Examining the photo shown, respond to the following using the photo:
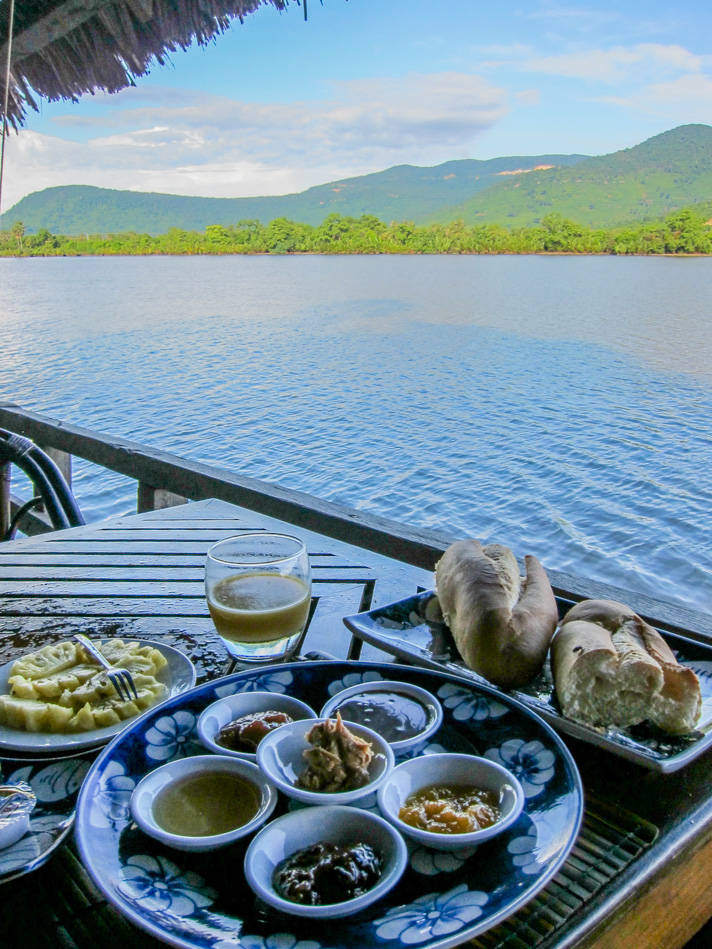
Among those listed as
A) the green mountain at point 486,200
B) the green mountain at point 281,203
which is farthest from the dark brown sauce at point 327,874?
the green mountain at point 281,203

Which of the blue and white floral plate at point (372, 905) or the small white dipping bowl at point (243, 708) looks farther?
the small white dipping bowl at point (243, 708)

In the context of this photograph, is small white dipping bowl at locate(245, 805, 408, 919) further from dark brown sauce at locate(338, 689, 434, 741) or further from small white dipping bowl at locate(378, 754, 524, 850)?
dark brown sauce at locate(338, 689, 434, 741)

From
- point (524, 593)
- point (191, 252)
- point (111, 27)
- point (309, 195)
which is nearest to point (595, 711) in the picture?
point (524, 593)

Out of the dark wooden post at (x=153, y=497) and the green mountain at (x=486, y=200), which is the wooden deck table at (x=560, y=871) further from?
the green mountain at (x=486, y=200)

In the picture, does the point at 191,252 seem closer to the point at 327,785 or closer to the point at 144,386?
the point at 144,386

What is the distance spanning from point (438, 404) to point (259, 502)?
14.6 meters

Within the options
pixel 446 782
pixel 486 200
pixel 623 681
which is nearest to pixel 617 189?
pixel 486 200

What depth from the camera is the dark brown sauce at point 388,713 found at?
83 centimetres

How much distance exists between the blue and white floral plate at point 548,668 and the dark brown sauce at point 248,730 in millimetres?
269

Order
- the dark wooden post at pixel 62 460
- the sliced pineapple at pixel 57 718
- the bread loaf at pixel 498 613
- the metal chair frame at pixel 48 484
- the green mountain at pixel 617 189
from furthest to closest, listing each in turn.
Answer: the green mountain at pixel 617 189
the dark wooden post at pixel 62 460
the metal chair frame at pixel 48 484
the bread loaf at pixel 498 613
the sliced pineapple at pixel 57 718

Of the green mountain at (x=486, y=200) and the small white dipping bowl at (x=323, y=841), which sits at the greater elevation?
the green mountain at (x=486, y=200)

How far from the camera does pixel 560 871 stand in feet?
2.25

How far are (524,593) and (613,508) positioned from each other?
9955 mm

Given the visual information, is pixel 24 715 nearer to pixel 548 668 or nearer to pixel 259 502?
pixel 548 668
